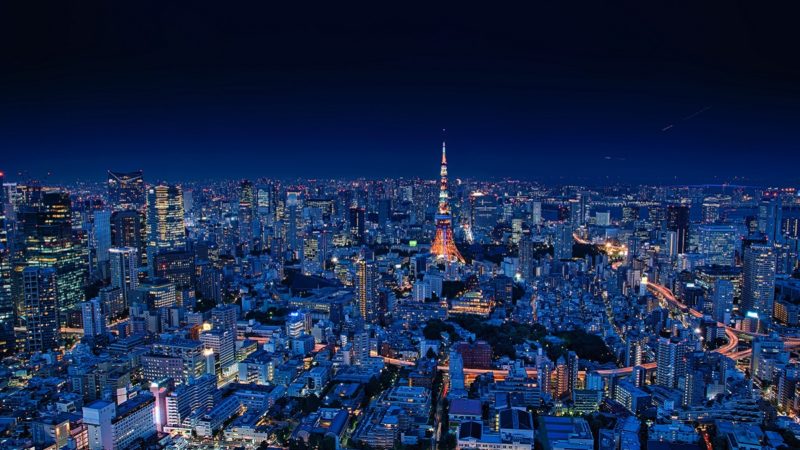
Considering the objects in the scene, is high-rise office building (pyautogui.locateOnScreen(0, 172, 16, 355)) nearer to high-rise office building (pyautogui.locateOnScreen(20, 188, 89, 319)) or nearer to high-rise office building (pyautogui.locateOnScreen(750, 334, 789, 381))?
high-rise office building (pyautogui.locateOnScreen(20, 188, 89, 319))

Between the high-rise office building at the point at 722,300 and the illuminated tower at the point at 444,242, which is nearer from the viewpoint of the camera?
the high-rise office building at the point at 722,300

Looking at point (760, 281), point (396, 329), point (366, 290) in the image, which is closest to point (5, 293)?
point (366, 290)

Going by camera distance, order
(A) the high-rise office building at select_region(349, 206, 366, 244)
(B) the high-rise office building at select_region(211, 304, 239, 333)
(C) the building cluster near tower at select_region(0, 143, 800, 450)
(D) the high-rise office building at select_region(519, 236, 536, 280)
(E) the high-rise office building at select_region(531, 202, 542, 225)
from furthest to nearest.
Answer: (E) the high-rise office building at select_region(531, 202, 542, 225)
(A) the high-rise office building at select_region(349, 206, 366, 244)
(D) the high-rise office building at select_region(519, 236, 536, 280)
(B) the high-rise office building at select_region(211, 304, 239, 333)
(C) the building cluster near tower at select_region(0, 143, 800, 450)

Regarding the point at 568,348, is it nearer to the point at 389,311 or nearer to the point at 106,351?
the point at 389,311

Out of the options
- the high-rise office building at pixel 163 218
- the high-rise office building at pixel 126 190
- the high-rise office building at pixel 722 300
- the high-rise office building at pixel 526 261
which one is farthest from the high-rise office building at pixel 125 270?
the high-rise office building at pixel 722 300

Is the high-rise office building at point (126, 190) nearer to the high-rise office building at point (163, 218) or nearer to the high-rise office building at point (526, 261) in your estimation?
the high-rise office building at point (163, 218)

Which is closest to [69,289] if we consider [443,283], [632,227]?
[443,283]

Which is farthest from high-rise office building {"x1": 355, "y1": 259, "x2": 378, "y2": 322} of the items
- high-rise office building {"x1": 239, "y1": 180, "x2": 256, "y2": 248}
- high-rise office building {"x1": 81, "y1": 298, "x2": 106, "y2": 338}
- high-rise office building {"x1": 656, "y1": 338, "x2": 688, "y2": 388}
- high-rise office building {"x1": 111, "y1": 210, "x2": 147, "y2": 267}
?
high-rise office building {"x1": 239, "y1": 180, "x2": 256, "y2": 248}
